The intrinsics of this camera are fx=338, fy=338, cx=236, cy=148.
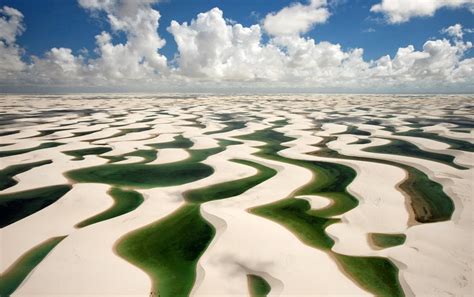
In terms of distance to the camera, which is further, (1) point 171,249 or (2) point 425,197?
(2) point 425,197

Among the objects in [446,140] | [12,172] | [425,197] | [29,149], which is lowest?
[446,140]

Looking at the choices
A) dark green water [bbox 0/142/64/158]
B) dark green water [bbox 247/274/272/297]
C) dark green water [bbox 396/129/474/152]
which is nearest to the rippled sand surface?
dark green water [bbox 247/274/272/297]

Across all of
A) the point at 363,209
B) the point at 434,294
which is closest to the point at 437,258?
the point at 434,294

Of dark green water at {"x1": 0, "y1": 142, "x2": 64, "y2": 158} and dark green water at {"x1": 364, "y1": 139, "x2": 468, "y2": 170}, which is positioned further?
dark green water at {"x1": 0, "y1": 142, "x2": 64, "y2": 158}

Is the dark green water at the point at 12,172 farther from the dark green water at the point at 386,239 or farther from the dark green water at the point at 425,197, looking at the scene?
the dark green water at the point at 425,197

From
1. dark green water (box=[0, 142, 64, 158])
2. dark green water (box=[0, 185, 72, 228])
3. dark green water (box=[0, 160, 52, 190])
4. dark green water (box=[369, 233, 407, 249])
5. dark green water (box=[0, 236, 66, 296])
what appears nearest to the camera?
dark green water (box=[0, 236, 66, 296])

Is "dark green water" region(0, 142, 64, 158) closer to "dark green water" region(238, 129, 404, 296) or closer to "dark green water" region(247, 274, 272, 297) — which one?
"dark green water" region(238, 129, 404, 296)

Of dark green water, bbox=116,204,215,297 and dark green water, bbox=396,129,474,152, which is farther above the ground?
dark green water, bbox=116,204,215,297

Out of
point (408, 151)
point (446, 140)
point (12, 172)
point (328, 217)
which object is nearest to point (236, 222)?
point (328, 217)

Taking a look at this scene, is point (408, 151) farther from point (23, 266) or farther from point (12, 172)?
point (12, 172)

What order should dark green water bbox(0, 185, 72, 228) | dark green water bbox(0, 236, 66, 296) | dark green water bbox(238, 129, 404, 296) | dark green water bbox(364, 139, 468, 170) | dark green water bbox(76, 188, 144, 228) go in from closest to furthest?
dark green water bbox(0, 236, 66, 296) < dark green water bbox(238, 129, 404, 296) < dark green water bbox(76, 188, 144, 228) < dark green water bbox(0, 185, 72, 228) < dark green water bbox(364, 139, 468, 170)

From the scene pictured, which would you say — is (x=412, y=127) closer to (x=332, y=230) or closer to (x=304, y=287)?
(x=332, y=230)
